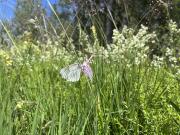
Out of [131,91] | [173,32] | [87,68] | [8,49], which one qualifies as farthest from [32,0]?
[8,49]

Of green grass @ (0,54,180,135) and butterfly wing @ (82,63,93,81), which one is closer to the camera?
green grass @ (0,54,180,135)

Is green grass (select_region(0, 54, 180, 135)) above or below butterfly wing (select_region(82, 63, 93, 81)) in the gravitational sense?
below

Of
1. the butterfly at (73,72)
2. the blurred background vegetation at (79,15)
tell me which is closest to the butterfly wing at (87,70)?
the butterfly at (73,72)

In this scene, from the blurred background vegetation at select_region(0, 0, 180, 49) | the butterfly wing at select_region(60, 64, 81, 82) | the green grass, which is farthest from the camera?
the blurred background vegetation at select_region(0, 0, 180, 49)

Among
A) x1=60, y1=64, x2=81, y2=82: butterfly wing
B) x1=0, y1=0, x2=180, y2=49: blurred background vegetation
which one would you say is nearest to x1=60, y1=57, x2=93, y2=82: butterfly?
x1=60, y1=64, x2=81, y2=82: butterfly wing

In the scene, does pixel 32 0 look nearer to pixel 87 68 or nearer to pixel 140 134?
pixel 87 68

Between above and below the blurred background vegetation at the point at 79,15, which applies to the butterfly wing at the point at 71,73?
below

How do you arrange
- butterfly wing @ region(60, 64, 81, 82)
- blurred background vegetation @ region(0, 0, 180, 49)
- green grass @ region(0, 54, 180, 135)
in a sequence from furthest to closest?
blurred background vegetation @ region(0, 0, 180, 49)
butterfly wing @ region(60, 64, 81, 82)
green grass @ region(0, 54, 180, 135)

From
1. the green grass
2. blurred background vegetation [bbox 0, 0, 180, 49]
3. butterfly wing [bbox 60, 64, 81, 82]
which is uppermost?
blurred background vegetation [bbox 0, 0, 180, 49]

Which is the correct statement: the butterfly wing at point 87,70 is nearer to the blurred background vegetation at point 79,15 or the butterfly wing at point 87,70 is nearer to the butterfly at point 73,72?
the butterfly at point 73,72

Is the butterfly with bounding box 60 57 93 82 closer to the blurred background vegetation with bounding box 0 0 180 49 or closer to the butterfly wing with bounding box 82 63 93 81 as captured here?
the butterfly wing with bounding box 82 63 93 81
